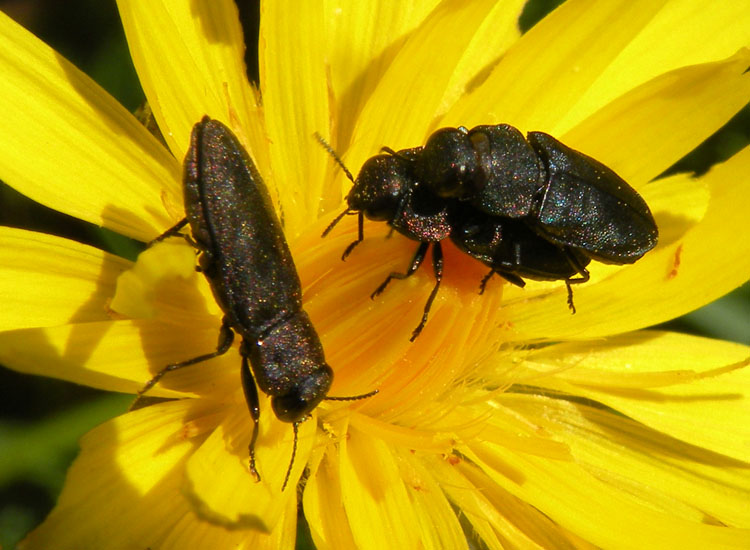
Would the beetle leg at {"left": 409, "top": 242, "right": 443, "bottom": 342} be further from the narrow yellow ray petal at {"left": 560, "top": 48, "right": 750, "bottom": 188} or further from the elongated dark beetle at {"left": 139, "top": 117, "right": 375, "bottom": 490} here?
the narrow yellow ray petal at {"left": 560, "top": 48, "right": 750, "bottom": 188}

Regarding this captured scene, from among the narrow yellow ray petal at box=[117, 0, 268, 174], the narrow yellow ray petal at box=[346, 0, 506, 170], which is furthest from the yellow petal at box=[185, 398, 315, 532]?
the narrow yellow ray petal at box=[346, 0, 506, 170]

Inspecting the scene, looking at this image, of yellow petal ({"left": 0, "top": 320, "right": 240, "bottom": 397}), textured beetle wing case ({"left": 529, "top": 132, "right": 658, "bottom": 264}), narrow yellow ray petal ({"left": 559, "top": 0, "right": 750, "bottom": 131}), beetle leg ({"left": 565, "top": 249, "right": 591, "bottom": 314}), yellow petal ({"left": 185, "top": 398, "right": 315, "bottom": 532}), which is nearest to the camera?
yellow petal ({"left": 0, "top": 320, "right": 240, "bottom": 397})

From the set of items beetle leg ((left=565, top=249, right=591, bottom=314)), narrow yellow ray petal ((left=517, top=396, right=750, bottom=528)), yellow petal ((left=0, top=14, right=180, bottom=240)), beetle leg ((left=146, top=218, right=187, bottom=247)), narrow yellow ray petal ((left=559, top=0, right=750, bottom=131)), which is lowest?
narrow yellow ray petal ((left=517, top=396, right=750, bottom=528))

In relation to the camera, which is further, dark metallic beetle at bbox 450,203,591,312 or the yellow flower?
dark metallic beetle at bbox 450,203,591,312

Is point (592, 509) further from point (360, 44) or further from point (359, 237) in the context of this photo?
point (360, 44)

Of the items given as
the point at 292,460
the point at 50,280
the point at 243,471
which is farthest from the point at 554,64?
the point at 50,280

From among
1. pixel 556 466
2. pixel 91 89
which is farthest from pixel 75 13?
pixel 556 466

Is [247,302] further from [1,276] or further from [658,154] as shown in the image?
[658,154]
